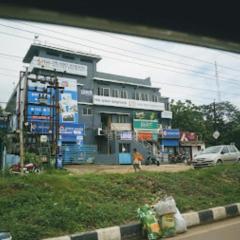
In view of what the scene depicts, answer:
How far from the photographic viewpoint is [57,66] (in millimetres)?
45375

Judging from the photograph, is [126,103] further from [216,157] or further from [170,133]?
[216,157]

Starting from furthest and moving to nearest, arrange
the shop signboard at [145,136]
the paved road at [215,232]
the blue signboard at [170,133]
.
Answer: the blue signboard at [170,133]
the shop signboard at [145,136]
the paved road at [215,232]

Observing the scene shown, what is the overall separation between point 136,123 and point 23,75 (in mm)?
25559

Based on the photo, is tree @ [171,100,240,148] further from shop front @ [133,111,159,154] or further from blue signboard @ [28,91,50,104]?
blue signboard @ [28,91,50,104]

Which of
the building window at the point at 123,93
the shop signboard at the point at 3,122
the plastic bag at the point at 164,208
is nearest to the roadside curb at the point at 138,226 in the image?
the plastic bag at the point at 164,208

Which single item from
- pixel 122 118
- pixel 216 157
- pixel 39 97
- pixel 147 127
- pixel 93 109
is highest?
pixel 93 109

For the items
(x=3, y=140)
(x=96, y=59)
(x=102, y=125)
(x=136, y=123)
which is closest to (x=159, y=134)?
(x=136, y=123)

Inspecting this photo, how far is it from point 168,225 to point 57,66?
38.3 m

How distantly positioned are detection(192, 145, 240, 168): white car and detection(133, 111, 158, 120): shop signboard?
27.3m

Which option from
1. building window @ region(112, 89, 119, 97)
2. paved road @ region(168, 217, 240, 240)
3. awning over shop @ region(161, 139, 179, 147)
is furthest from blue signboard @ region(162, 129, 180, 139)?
paved road @ region(168, 217, 240, 240)

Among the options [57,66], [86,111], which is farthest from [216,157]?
[57,66]

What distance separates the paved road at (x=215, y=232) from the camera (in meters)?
8.13

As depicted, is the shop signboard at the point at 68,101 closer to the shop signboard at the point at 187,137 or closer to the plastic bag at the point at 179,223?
the shop signboard at the point at 187,137

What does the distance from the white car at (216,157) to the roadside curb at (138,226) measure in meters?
12.1
